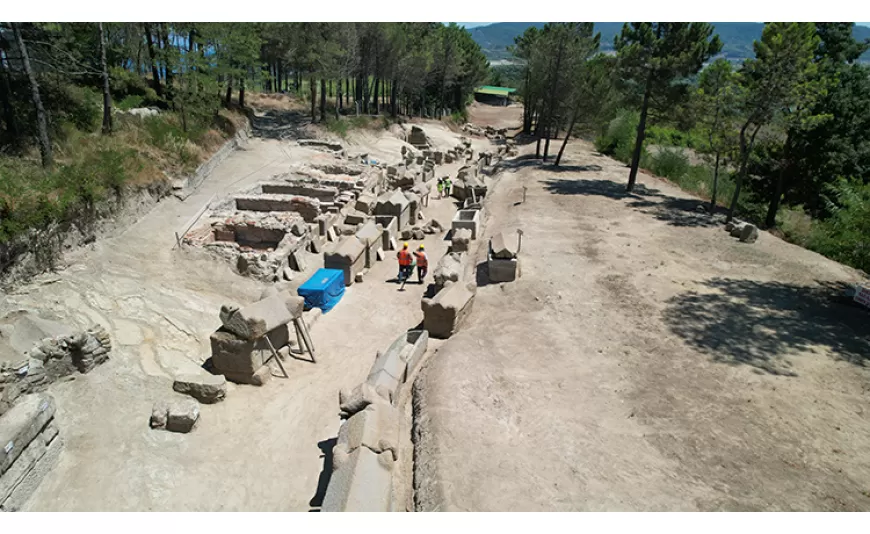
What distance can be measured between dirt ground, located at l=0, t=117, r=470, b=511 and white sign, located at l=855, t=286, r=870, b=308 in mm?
9652

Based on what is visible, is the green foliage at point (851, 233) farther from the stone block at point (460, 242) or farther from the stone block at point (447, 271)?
the stone block at point (460, 242)

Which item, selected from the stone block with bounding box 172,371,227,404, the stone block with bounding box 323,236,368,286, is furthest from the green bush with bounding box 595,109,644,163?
the stone block with bounding box 172,371,227,404

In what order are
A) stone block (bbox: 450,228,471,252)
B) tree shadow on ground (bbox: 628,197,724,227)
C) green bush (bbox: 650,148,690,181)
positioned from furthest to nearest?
green bush (bbox: 650,148,690,181)
tree shadow on ground (bbox: 628,197,724,227)
stone block (bbox: 450,228,471,252)

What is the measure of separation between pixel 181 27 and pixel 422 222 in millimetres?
15125

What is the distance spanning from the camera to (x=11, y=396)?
7.44 m

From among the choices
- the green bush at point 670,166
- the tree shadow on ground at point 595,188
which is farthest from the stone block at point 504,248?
the green bush at point 670,166

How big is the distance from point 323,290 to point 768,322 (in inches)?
377

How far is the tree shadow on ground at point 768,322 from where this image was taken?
907cm

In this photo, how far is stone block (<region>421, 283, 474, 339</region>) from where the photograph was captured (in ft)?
34.0

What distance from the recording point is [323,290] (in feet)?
40.3

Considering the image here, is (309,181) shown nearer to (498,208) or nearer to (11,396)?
(498,208)

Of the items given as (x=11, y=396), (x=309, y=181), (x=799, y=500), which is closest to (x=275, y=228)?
(x=309, y=181)

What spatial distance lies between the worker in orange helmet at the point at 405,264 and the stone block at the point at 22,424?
27.5 feet

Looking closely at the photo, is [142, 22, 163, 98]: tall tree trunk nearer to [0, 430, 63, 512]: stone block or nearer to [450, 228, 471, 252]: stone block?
[450, 228, 471, 252]: stone block
